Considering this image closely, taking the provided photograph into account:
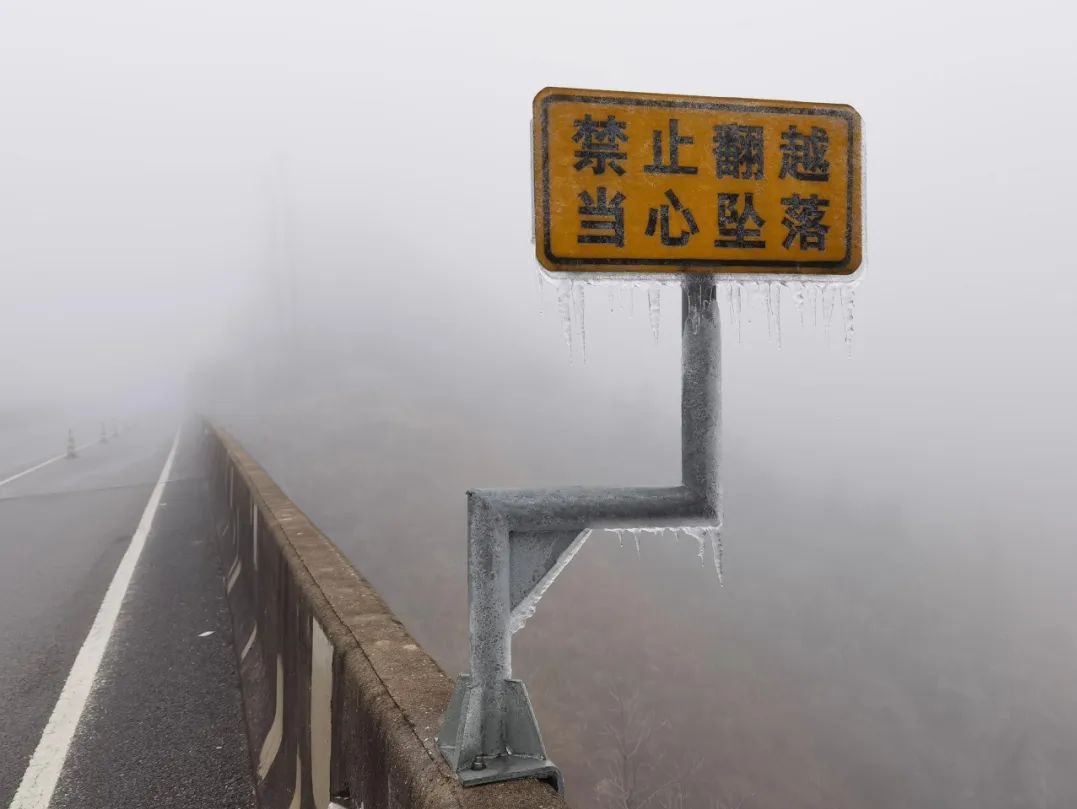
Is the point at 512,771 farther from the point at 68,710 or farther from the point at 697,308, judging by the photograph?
the point at 68,710

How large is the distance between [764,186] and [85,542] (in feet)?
33.2

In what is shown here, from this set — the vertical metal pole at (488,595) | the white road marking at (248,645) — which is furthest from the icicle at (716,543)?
the white road marking at (248,645)

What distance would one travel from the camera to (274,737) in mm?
3361

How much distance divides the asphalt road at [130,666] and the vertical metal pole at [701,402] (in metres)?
2.78

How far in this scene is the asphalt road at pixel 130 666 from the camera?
3.46 m

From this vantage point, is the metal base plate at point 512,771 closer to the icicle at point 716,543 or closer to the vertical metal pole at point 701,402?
the icicle at point 716,543

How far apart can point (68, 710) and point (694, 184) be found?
468 centimetres

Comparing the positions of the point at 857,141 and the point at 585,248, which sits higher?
the point at 857,141

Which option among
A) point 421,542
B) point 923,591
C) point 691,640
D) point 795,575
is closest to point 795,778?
point 691,640

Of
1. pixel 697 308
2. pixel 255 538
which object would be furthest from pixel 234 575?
pixel 697 308

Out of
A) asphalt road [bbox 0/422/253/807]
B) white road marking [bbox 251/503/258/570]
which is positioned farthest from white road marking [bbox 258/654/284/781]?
white road marking [bbox 251/503/258/570]

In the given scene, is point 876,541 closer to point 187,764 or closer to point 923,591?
point 923,591

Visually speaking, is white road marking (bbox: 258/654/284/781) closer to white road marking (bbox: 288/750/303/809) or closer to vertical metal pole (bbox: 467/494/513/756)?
white road marking (bbox: 288/750/303/809)

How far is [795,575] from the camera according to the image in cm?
4988
